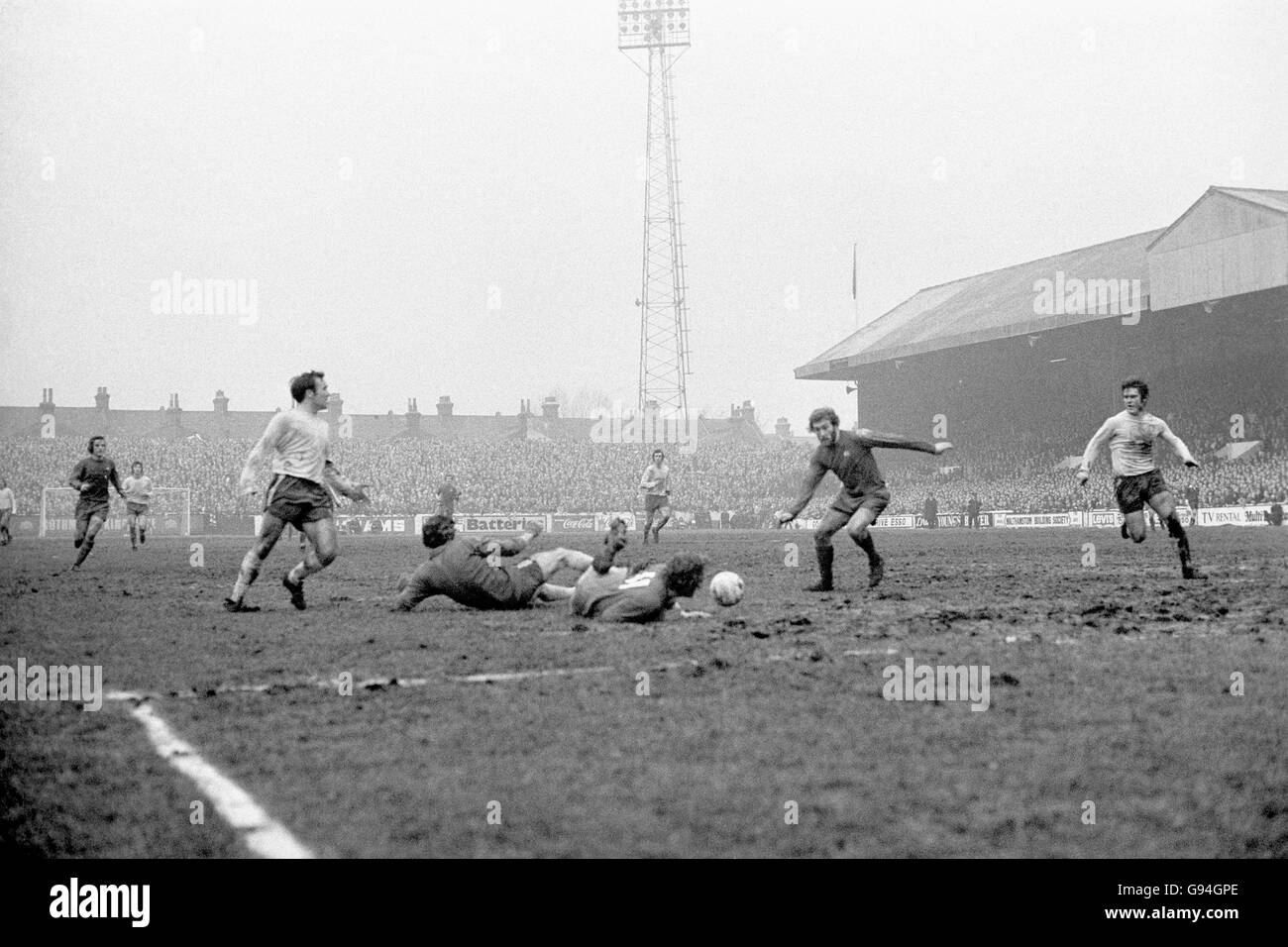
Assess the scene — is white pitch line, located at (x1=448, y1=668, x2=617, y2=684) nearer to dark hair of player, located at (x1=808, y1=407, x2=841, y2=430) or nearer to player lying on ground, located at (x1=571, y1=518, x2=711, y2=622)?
player lying on ground, located at (x1=571, y1=518, x2=711, y2=622)

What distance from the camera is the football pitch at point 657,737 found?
3.56 metres

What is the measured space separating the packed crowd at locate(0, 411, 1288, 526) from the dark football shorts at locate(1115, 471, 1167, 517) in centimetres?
2765

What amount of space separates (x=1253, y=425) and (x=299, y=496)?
124 ft

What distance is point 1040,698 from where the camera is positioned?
225 inches

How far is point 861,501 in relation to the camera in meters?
12.5

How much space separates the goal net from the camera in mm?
43906

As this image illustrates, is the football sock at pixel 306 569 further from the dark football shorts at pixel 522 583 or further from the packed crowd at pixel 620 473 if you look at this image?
the packed crowd at pixel 620 473

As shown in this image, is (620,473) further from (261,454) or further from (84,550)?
(261,454)

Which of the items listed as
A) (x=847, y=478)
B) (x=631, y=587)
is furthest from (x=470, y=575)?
(x=847, y=478)

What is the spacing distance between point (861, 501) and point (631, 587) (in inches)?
157

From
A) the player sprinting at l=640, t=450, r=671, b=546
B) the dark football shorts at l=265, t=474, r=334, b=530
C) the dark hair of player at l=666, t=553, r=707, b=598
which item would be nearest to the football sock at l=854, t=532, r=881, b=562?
the dark hair of player at l=666, t=553, r=707, b=598
